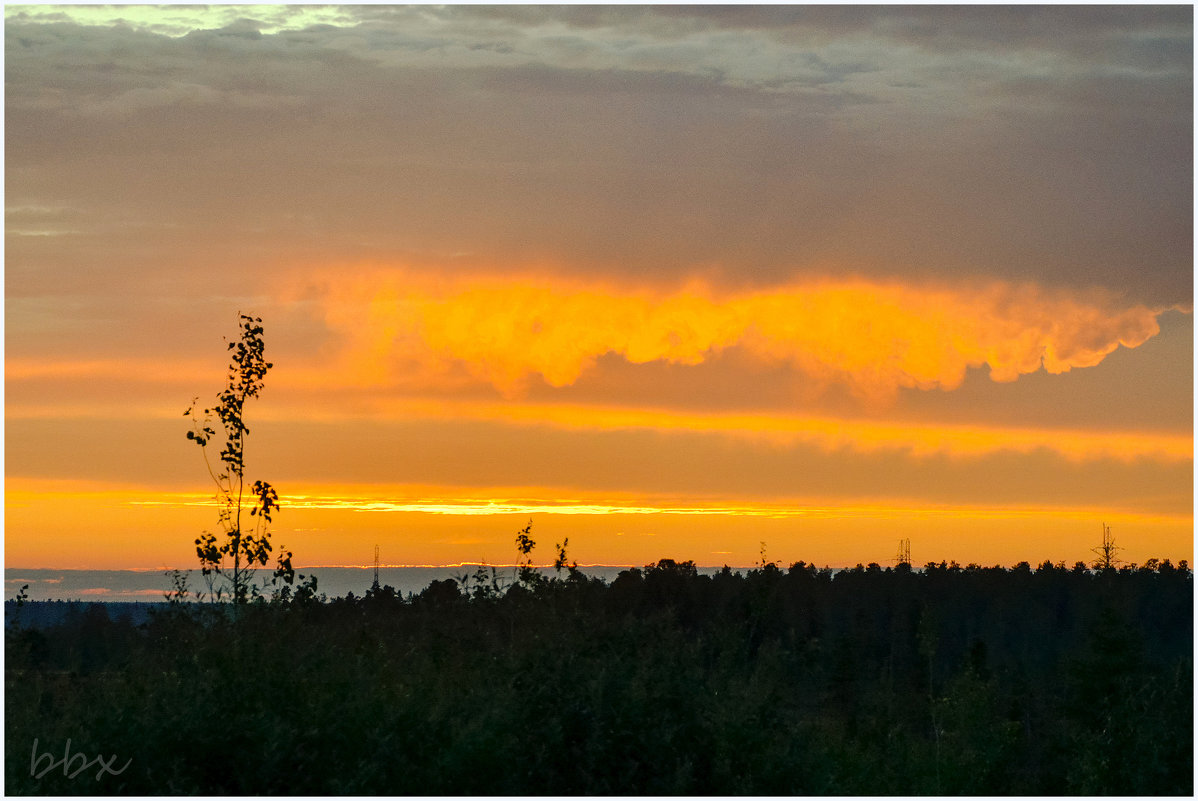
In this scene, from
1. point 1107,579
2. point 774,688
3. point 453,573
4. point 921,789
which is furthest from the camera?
point 1107,579

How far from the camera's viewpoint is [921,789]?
18172mm

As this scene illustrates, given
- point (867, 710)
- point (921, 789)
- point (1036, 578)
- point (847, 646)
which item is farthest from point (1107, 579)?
point (921, 789)

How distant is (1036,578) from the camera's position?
4232 inches

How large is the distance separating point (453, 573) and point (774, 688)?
5.16m

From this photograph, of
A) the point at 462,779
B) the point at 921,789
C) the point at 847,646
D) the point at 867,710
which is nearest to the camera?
the point at 462,779

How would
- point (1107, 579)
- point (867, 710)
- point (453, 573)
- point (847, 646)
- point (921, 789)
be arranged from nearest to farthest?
point (453, 573)
point (921, 789)
point (867, 710)
point (847, 646)
point (1107, 579)

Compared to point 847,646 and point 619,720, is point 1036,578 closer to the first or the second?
point 847,646

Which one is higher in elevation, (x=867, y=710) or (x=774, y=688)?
(x=774, y=688)

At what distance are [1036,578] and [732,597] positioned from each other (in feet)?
154

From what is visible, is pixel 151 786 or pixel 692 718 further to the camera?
pixel 692 718

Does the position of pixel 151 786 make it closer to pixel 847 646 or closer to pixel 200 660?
pixel 200 660

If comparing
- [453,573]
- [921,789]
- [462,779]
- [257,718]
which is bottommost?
[921,789]

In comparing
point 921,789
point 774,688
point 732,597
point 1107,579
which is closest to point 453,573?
point 774,688

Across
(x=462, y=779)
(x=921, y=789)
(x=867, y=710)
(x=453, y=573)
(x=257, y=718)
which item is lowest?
(x=867, y=710)
